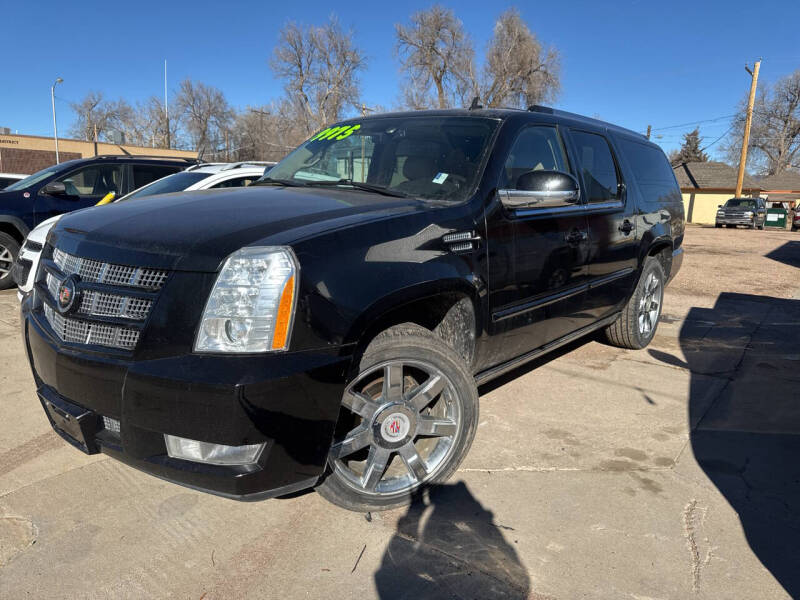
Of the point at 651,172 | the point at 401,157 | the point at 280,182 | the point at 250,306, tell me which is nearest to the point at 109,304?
the point at 250,306

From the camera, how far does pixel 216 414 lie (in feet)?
6.61

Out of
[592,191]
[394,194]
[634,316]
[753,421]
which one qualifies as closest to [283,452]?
[394,194]

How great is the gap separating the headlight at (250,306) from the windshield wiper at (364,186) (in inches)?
45.7

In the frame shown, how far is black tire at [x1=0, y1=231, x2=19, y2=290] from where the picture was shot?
25.3 ft

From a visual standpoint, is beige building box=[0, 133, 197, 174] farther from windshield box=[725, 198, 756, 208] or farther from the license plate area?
the license plate area

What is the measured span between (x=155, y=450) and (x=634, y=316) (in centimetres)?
430

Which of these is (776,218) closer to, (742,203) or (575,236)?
(742,203)

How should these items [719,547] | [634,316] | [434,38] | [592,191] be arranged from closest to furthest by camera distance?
1. [719,547]
2. [592,191]
3. [634,316]
4. [434,38]

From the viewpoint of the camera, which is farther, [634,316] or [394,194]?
[634,316]

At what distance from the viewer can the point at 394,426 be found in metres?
2.63

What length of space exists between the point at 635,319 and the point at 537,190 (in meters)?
2.61

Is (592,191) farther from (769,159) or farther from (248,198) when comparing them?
(769,159)

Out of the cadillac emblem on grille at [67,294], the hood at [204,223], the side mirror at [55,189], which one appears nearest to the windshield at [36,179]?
the side mirror at [55,189]

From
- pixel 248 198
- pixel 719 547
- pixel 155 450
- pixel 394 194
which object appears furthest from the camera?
pixel 394 194
